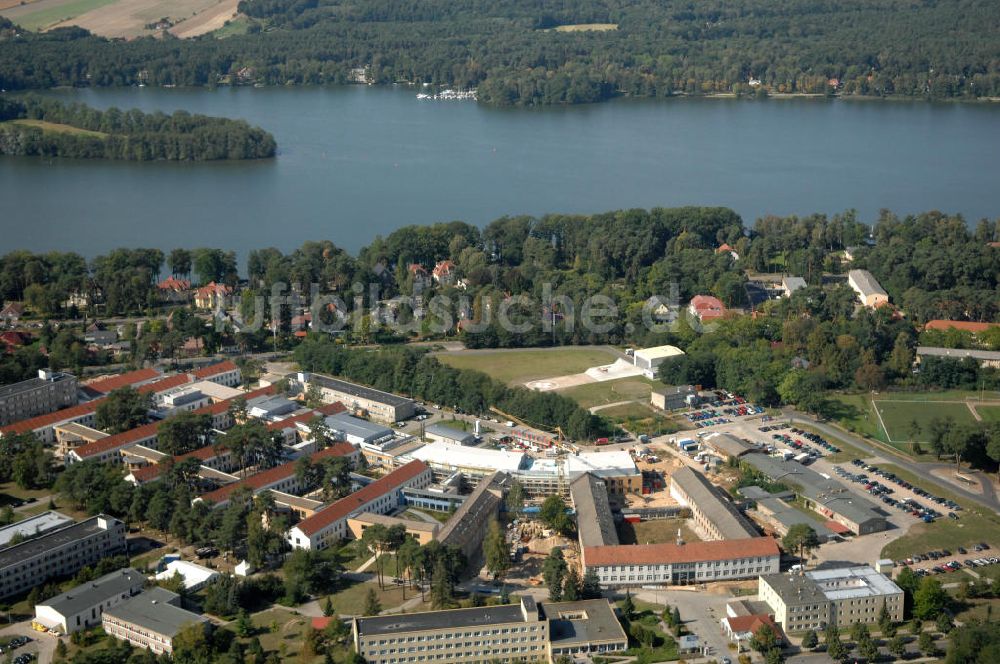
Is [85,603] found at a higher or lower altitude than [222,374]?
lower

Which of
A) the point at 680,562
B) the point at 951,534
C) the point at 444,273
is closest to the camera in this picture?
the point at 680,562

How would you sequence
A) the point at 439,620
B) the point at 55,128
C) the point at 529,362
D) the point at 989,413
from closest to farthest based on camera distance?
the point at 439,620 → the point at 989,413 → the point at 529,362 → the point at 55,128

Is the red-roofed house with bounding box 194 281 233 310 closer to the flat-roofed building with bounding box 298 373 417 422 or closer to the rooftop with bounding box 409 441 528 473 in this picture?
the flat-roofed building with bounding box 298 373 417 422

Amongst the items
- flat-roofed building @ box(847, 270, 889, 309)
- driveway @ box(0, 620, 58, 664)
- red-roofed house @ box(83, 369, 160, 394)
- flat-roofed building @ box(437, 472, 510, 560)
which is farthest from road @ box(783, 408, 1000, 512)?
driveway @ box(0, 620, 58, 664)

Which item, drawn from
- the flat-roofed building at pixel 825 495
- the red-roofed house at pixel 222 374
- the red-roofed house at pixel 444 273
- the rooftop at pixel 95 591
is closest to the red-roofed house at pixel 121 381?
the red-roofed house at pixel 222 374

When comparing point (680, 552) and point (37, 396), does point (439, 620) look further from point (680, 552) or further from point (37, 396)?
point (37, 396)

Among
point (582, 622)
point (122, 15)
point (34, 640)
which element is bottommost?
point (34, 640)

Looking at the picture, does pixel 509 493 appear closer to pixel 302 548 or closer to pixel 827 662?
pixel 302 548

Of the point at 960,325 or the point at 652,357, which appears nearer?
the point at 652,357

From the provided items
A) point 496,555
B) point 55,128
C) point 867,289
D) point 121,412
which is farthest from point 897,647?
point 55,128

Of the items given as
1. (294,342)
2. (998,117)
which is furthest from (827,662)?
(998,117)
